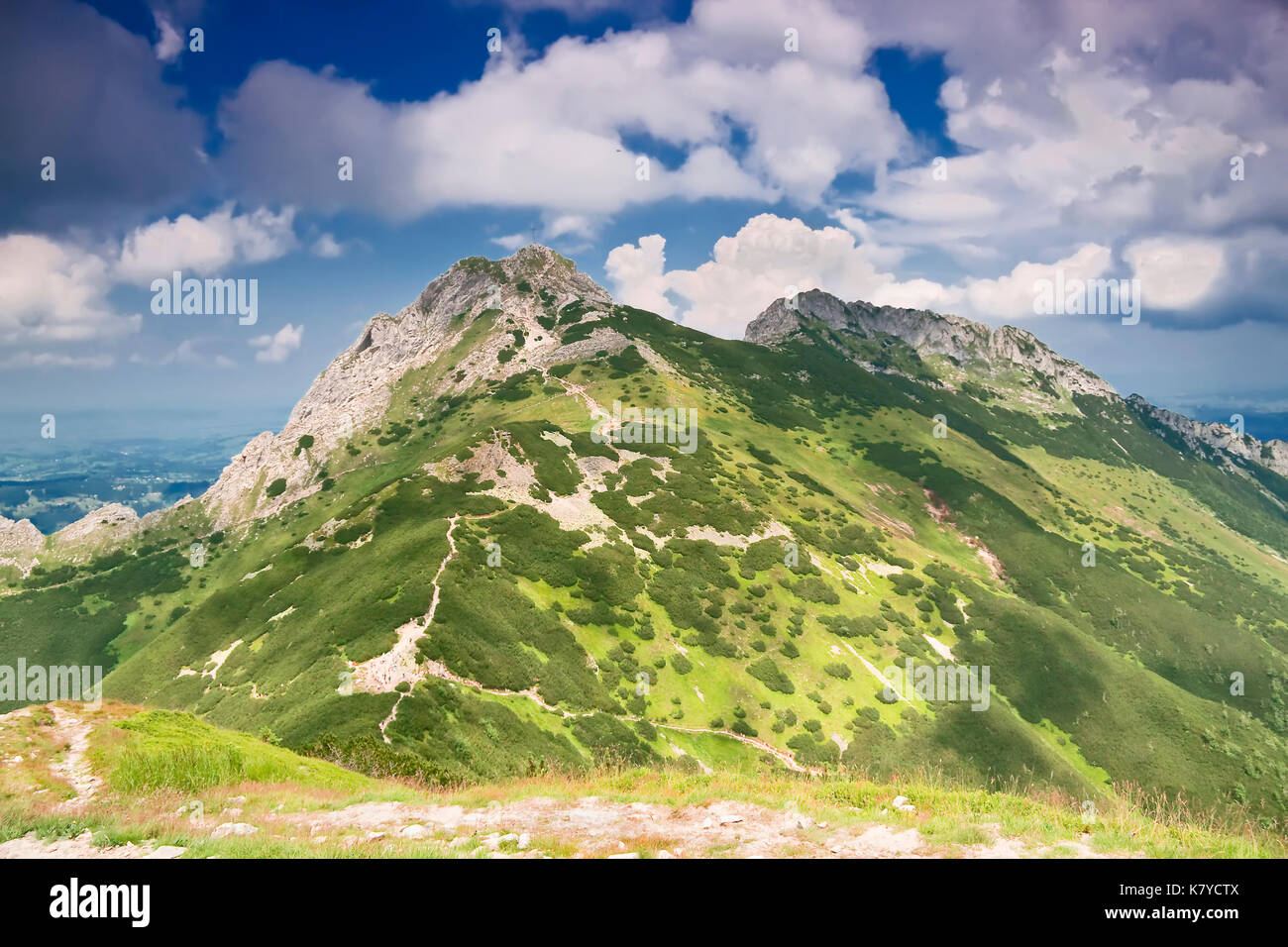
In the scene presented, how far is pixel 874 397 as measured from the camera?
7751 inches

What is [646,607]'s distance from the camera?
62031 mm

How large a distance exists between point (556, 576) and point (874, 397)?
168235mm

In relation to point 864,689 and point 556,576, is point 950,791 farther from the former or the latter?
point 556,576

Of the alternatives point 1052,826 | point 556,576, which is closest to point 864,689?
point 556,576

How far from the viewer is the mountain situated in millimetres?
46031
